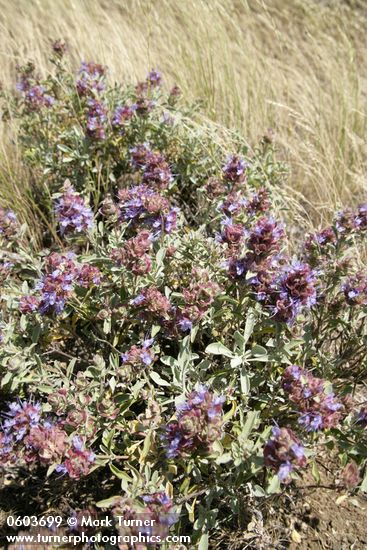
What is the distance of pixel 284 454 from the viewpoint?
1.69m

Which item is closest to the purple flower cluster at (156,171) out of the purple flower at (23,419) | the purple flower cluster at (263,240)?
the purple flower cluster at (263,240)

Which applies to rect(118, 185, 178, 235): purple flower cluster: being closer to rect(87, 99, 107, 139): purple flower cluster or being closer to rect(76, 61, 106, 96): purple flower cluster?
rect(87, 99, 107, 139): purple flower cluster

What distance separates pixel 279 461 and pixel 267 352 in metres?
0.59

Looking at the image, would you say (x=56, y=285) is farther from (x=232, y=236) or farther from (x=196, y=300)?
(x=232, y=236)

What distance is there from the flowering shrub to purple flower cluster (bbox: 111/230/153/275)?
0.01 metres

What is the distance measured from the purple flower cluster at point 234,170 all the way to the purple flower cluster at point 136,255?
835 millimetres

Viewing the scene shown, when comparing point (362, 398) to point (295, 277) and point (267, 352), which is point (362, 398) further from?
point (295, 277)

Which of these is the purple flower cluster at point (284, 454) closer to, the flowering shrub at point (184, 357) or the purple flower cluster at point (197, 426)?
the flowering shrub at point (184, 357)

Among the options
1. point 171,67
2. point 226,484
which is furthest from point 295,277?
point 171,67

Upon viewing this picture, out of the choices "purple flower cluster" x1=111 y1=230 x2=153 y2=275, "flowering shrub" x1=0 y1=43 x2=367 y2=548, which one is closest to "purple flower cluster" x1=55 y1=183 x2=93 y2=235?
"flowering shrub" x1=0 y1=43 x2=367 y2=548

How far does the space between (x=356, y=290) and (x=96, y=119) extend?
6.91 ft

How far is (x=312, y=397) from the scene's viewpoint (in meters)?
1.91

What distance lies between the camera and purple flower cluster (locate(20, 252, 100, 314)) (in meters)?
2.23

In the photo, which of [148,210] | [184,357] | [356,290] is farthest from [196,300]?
[356,290]
